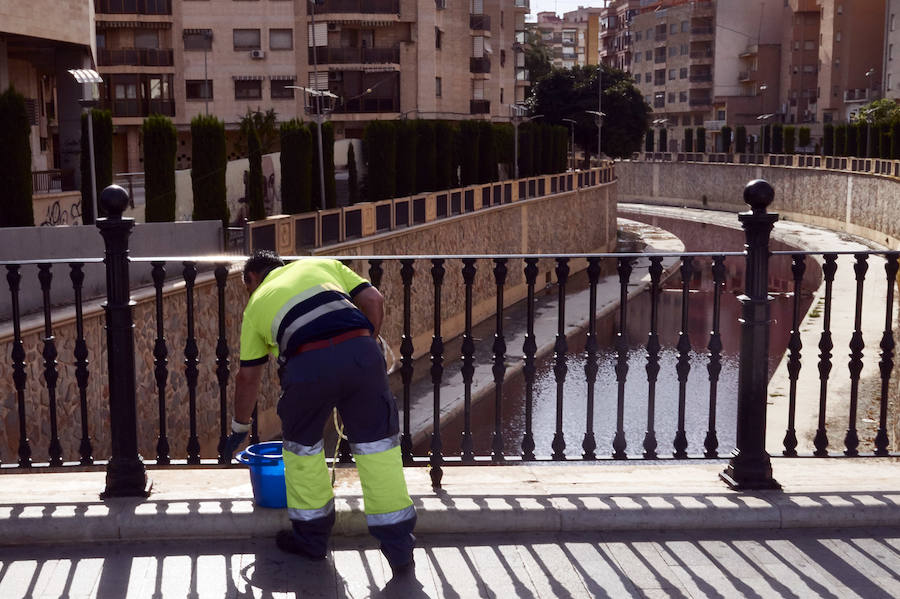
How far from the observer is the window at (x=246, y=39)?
1975 inches

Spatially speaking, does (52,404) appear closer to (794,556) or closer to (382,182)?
(794,556)

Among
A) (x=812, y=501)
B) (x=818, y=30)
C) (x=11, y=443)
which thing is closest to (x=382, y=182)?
(x=11, y=443)

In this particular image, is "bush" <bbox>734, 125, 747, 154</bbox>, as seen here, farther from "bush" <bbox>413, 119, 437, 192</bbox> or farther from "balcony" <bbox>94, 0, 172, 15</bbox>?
"bush" <bbox>413, 119, 437, 192</bbox>

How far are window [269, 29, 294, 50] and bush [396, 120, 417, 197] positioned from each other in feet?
67.5

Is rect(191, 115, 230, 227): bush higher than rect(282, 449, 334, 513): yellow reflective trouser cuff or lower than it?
higher

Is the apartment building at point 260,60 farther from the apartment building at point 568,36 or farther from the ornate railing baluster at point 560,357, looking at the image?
the apartment building at point 568,36

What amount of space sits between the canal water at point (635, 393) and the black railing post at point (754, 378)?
22.1 ft

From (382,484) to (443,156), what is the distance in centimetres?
3066

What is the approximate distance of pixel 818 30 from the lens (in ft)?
265

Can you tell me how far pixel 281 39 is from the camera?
50406 mm

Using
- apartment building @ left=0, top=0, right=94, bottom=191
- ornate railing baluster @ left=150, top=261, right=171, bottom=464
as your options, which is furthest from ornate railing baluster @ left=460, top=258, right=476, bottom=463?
apartment building @ left=0, top=0, right=94, bottom=191

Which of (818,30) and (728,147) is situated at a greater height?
(818,30)

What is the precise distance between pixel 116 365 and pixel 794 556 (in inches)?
124

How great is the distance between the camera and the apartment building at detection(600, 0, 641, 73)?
349 ft
